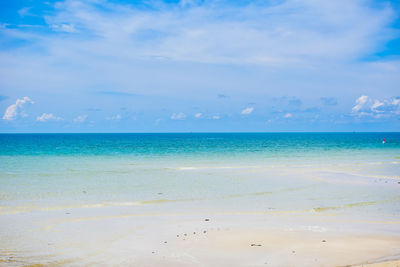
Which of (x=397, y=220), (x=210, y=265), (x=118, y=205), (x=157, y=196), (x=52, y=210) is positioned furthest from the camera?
(x=157, y=196)

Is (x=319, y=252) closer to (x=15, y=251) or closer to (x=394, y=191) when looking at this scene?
(x=15, y=251)

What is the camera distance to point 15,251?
11852mm

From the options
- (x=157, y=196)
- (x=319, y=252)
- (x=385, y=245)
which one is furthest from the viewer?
(x=157, y=196)

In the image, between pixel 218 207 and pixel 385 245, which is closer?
pixel 385 245

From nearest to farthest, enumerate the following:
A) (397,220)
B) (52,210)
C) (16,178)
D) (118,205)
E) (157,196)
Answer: (397,220), (52,210), (118,205), (157,196), (16,178)

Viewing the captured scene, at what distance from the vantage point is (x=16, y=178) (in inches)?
1184

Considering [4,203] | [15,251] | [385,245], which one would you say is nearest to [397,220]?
[385,245]

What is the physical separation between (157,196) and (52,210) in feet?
21.2

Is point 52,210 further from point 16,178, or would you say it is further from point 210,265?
point 16,178

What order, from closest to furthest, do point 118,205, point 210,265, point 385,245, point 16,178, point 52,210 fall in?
1. point 210,265
2. point 385,245
3. point 52,210
4. point 118,205
5. point 16,178

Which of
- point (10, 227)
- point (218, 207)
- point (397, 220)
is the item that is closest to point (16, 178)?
point (10, 227)

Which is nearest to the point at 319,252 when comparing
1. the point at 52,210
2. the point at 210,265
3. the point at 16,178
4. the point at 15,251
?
→ the point at 210,265

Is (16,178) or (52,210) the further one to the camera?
(16,178)

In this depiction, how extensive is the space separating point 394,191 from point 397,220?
877 cm
